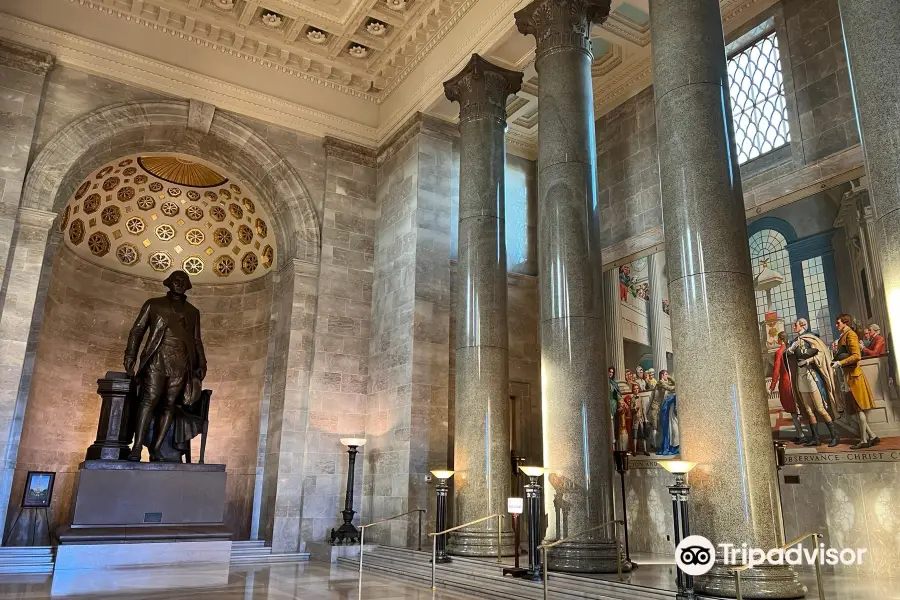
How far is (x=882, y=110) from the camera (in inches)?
228

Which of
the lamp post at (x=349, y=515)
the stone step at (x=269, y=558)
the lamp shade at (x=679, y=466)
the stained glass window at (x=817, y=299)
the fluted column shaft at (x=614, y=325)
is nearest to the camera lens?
the lamp shade at (x=679, y=466)

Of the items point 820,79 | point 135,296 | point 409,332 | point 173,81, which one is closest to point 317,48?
point 173,81

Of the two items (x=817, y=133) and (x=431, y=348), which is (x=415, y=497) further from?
(x=817, y=133)

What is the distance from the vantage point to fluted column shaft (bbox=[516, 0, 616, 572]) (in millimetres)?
8711

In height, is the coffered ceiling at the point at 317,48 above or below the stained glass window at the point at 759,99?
above

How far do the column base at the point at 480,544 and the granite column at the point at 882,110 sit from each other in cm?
637

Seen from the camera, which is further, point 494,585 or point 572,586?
point 494,585

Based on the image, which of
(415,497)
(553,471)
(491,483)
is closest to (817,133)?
(553,471)

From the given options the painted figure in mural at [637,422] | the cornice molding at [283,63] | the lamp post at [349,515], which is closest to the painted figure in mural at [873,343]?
the painted figure in mural at [637,422]

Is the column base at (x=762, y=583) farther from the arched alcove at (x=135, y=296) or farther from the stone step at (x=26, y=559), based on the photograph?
the arched alcove at (x=135, y=296)

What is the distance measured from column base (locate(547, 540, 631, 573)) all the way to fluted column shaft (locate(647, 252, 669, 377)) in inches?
189

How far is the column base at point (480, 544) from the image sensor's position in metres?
10.3

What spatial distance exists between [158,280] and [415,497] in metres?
8.77

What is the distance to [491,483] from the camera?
10.7 metres
